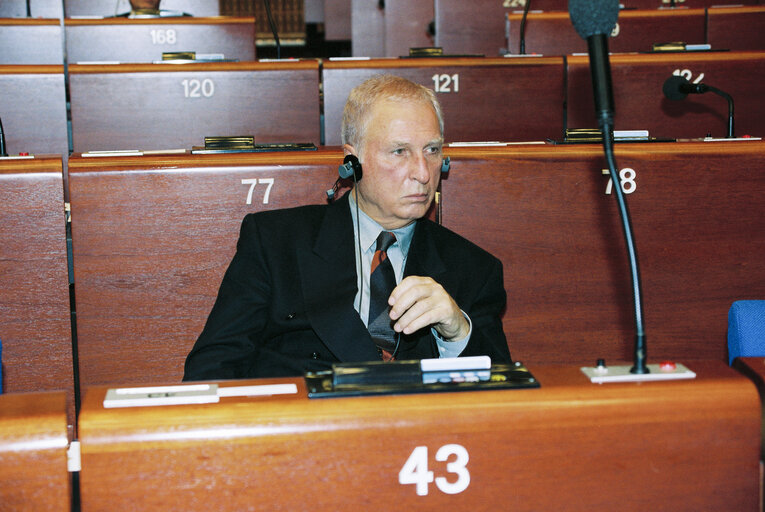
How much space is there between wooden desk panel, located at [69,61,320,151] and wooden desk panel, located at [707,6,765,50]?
2070 mm

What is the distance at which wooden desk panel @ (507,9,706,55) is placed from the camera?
3.71m

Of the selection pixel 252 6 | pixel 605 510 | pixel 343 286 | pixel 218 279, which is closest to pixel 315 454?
pixel 605 510

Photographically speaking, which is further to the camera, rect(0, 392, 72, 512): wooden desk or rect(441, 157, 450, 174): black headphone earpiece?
rect(441, 157, 450, 174): black headphone earpiece

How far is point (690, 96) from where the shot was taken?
2.88 m

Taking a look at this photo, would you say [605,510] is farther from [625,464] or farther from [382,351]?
[382,351]

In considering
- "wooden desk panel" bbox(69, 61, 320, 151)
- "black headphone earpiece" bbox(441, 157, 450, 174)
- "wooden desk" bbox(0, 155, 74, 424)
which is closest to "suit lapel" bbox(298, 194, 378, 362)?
"black headphone earpiece" bbox(441, 157, 450, 174)

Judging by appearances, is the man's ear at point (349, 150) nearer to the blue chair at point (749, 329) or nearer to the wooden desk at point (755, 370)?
the blue chair at point (749, 329)

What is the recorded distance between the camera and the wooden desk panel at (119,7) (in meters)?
4.74

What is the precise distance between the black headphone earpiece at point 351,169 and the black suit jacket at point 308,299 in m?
0.08

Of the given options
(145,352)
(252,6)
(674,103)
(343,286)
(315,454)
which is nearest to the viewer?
(315,454)

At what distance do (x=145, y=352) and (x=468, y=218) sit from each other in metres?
0.75

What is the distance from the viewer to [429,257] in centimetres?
161

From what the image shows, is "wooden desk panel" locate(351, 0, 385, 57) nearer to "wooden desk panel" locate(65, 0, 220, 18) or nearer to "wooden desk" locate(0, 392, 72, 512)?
"wooden desk panel" locate(65, 0, 220, 18)

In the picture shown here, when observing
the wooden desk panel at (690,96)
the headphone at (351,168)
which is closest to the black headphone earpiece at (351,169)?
the headphone at (351,168)
